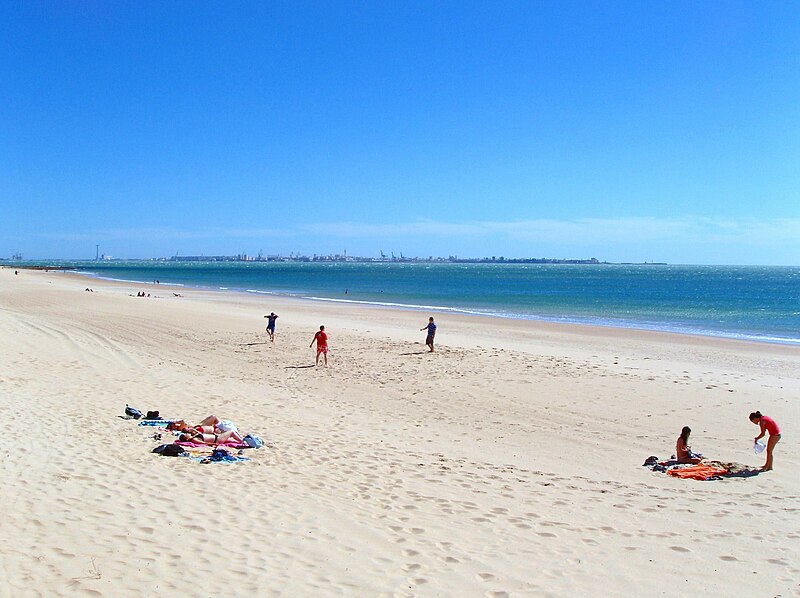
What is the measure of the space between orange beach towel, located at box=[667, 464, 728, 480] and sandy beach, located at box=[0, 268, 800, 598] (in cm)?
30

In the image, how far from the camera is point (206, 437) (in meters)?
10.1

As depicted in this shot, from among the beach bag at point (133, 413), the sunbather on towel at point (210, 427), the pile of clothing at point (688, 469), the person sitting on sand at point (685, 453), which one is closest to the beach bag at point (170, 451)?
the sunbather on towel at point (210, 427)

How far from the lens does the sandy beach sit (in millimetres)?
5680

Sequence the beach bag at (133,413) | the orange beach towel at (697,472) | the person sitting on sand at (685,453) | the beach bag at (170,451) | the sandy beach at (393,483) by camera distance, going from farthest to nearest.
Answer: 1. the beach bag at (133,413)
2. the person sitting on sand at (685,453)
3. the orange beach towel at (697,472)
4. the beach bag at (170,451)
5. the sandy beach at (393,483)

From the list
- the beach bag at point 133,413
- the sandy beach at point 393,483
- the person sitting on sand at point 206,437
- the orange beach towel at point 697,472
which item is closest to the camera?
the sandy beach at point 393,483

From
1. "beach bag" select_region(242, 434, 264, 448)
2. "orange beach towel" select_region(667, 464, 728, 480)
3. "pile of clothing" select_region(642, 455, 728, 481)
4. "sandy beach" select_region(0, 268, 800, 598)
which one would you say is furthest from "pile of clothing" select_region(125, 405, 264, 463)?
"orange beach towel" select_region(667, 464, 728, 480)

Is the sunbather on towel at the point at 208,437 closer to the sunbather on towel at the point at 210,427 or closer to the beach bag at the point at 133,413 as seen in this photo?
the sunbather on towel at the point at 210,427

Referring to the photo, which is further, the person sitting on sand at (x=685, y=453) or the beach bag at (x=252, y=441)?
the person sitting on sand at (x=685, y=453)

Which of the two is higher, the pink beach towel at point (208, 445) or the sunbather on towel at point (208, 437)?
the sunbather on towel at point (208, 437)

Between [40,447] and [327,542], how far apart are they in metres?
5.18

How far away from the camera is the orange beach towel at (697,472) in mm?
9484

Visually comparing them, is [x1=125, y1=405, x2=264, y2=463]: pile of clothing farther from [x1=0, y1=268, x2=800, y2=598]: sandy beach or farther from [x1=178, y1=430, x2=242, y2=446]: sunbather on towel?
[x1=0, y1=268, x2=800, y2=598]: sandy beach

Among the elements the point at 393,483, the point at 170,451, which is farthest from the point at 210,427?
the point at 393,483

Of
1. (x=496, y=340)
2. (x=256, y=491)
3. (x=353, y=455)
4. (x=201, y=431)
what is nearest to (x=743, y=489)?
(x=353, y=455)
